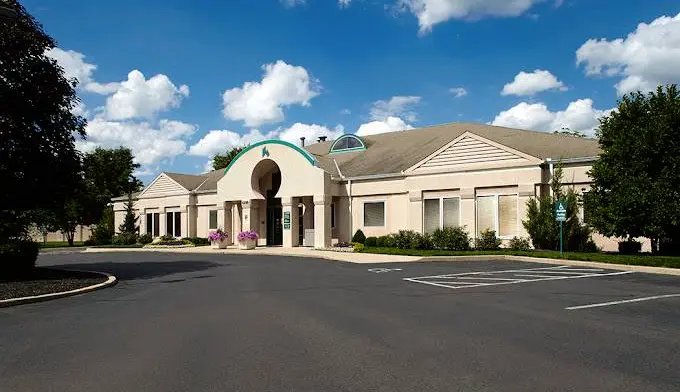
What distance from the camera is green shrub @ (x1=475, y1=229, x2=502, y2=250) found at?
2461 cm

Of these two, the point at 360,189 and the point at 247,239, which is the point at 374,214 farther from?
the point at 247,239

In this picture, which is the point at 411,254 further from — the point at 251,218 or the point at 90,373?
the point at 90,373

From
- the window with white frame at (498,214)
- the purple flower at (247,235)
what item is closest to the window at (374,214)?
the window with white frame at (498,214)

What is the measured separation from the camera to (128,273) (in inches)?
764

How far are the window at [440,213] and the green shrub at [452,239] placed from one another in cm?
110

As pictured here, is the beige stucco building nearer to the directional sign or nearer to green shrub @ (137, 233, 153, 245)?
green shrub @ (137, 233, 153, 245)

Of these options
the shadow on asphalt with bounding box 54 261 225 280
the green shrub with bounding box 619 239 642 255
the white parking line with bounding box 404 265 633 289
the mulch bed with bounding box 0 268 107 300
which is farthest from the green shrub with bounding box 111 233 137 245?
the green shrub with bounding box 619 239 642 255

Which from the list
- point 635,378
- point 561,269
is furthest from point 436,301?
point 561,269

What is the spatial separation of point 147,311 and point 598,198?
17192 mm

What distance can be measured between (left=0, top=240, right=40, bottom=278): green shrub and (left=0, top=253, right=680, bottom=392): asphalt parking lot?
4.49 metres

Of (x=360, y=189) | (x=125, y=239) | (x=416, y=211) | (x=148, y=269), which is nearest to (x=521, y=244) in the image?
(x=416, y=211)

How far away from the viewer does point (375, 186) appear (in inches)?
1197

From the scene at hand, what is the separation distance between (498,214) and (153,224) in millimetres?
28884

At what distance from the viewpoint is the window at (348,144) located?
38.5 meters
